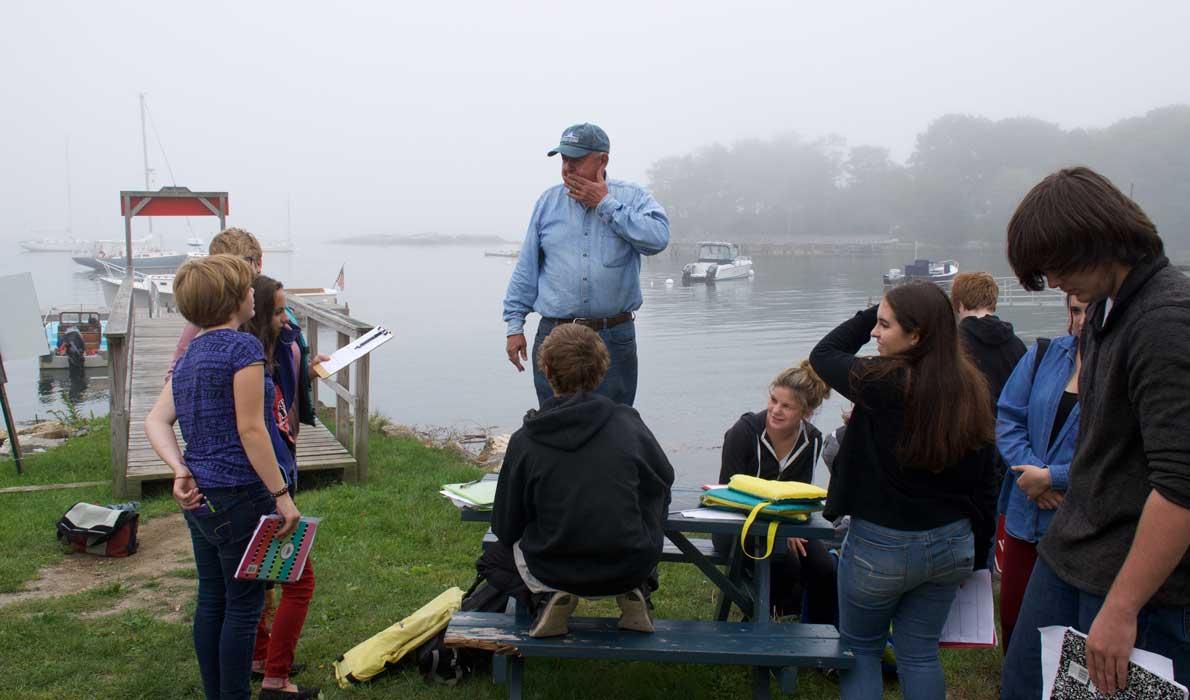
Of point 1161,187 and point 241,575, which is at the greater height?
point 1161,187

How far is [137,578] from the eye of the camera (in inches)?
213

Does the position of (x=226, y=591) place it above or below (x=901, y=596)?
below

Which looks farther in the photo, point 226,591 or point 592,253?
point 592,253

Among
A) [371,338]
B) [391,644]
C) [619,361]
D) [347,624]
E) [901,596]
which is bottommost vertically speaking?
[347,624]

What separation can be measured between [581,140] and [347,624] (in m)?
2.60

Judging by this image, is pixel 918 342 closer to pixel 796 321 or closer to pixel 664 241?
pixel 664 241

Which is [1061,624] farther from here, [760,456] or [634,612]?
[760,456]

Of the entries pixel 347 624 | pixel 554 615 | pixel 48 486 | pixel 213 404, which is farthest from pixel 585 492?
pixel 48 486

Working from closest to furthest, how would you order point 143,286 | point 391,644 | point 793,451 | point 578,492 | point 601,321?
point 578,492, point 391,644, point 793,451, point 601,321, point 143,286

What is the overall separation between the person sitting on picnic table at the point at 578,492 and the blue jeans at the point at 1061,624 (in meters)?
1.15

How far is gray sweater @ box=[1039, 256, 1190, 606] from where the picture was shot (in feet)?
5.95

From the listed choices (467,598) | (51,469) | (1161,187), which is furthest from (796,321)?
(467,598)

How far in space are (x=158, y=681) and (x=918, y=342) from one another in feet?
10.8

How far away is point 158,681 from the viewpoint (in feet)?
12.9
